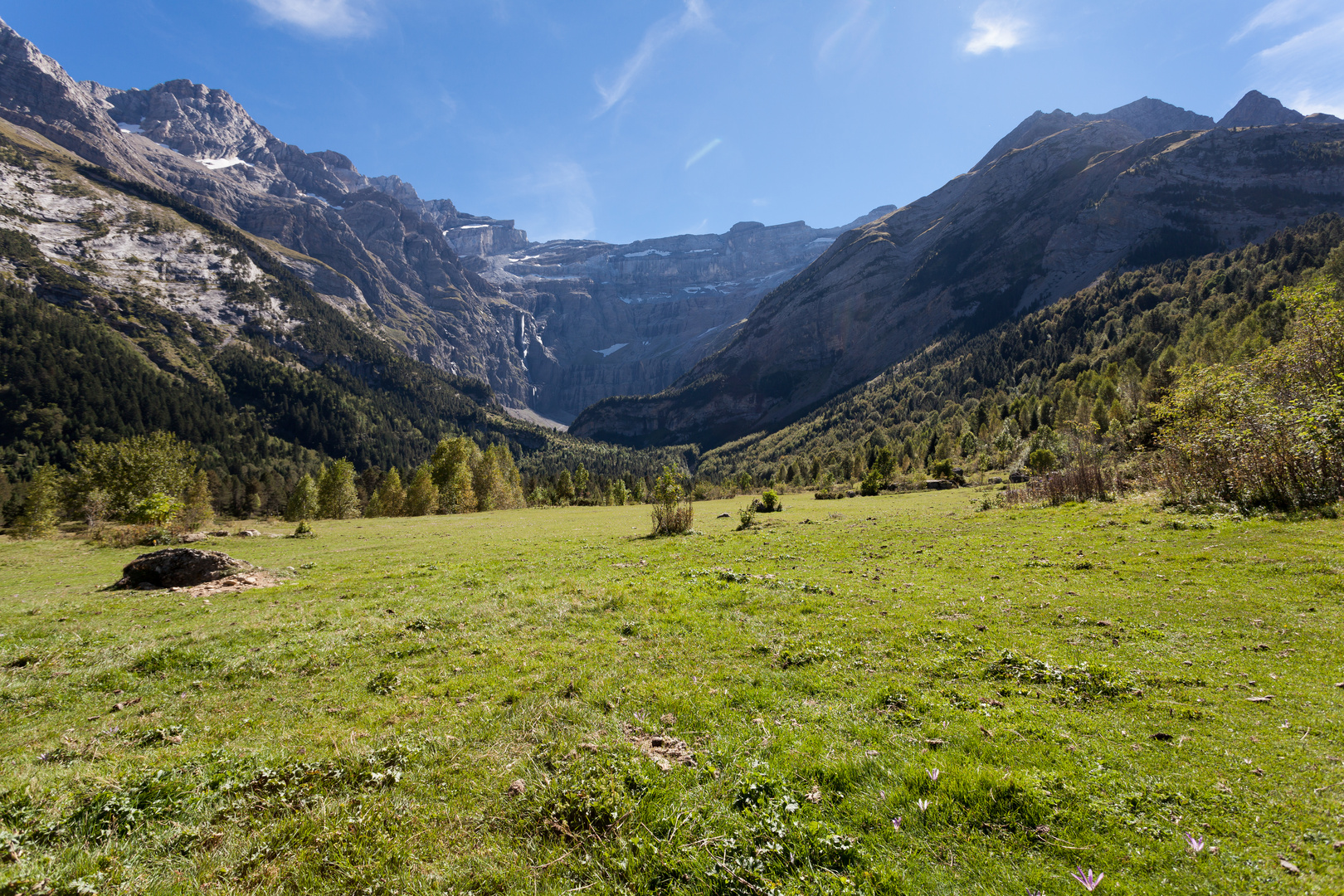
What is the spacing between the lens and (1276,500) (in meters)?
19.6

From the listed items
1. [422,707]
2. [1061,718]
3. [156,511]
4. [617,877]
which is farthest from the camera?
[156,511]

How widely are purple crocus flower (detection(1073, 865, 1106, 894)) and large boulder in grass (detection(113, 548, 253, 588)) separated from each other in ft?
90.4

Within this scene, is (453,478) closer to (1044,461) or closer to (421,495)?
(421,495)

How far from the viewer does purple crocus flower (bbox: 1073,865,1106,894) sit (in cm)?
450

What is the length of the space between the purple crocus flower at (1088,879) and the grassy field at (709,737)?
9 cm

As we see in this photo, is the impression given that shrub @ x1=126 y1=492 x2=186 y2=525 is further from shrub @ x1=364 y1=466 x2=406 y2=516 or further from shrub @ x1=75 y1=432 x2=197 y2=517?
shrub @ x1=364 y1=466 x2=406 y2=516

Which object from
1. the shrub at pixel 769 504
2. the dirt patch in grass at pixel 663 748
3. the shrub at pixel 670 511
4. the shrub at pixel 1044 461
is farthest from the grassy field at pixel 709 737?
the shrub at pixel 1044 461

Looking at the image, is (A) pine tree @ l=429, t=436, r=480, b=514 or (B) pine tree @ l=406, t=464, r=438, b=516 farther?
(A) pine tree @ l=429, t=436, r=480, b=514

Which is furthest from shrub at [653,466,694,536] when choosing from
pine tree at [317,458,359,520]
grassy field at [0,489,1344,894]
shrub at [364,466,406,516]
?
pine tree at [317,458,359,520]

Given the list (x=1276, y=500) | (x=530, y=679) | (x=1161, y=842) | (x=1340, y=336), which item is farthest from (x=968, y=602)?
(x=1340, y=336)

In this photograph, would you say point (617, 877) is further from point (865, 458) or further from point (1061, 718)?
point (865, 458)

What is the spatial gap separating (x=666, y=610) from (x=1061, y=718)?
8948 mm

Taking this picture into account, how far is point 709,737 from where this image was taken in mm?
7352

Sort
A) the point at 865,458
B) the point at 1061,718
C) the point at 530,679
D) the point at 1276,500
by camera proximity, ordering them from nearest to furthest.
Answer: the point at 1061,718 → the point at 530,679 → the point at 1276,500 → the point at 865,458
